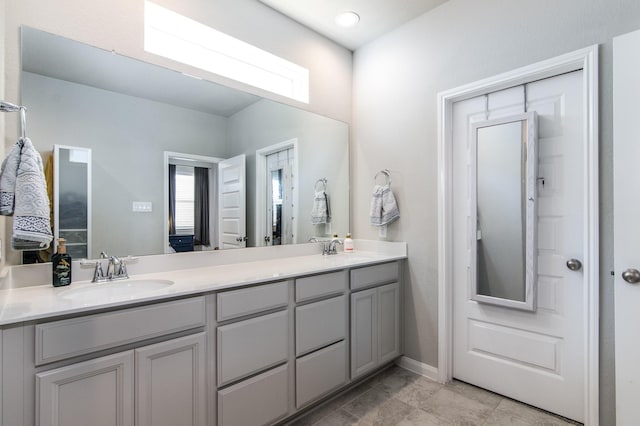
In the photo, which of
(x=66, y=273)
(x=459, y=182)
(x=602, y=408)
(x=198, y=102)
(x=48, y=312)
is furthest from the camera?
(x=459, y=182)

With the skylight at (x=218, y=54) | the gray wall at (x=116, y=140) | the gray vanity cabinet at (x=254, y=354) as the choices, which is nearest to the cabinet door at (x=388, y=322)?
the gray vanity cabinet at (x=254, y=354)

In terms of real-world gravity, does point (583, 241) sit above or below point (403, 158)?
below

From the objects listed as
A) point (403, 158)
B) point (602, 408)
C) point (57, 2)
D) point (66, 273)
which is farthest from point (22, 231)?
point (602, 408)

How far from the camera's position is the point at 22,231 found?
109 cm

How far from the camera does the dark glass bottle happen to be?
148cm

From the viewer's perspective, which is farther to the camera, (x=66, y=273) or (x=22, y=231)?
(x=66, y=273)

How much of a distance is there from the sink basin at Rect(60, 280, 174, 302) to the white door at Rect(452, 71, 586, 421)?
1.99 m

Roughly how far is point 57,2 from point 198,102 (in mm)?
762

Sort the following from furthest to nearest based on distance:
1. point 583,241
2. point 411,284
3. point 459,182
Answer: point 411,284 → point 459,182 → point 583,241

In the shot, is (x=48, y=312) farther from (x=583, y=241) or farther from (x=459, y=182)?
(x=583, y=241)

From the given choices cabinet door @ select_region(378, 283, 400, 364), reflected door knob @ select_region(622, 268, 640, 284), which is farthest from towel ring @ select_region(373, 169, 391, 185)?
reflected door knob @ select_region(622, 268, 640, 284)

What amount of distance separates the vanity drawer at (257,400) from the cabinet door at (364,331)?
565 millimetres

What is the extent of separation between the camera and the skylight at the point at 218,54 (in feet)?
6.42

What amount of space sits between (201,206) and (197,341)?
2.90ft
